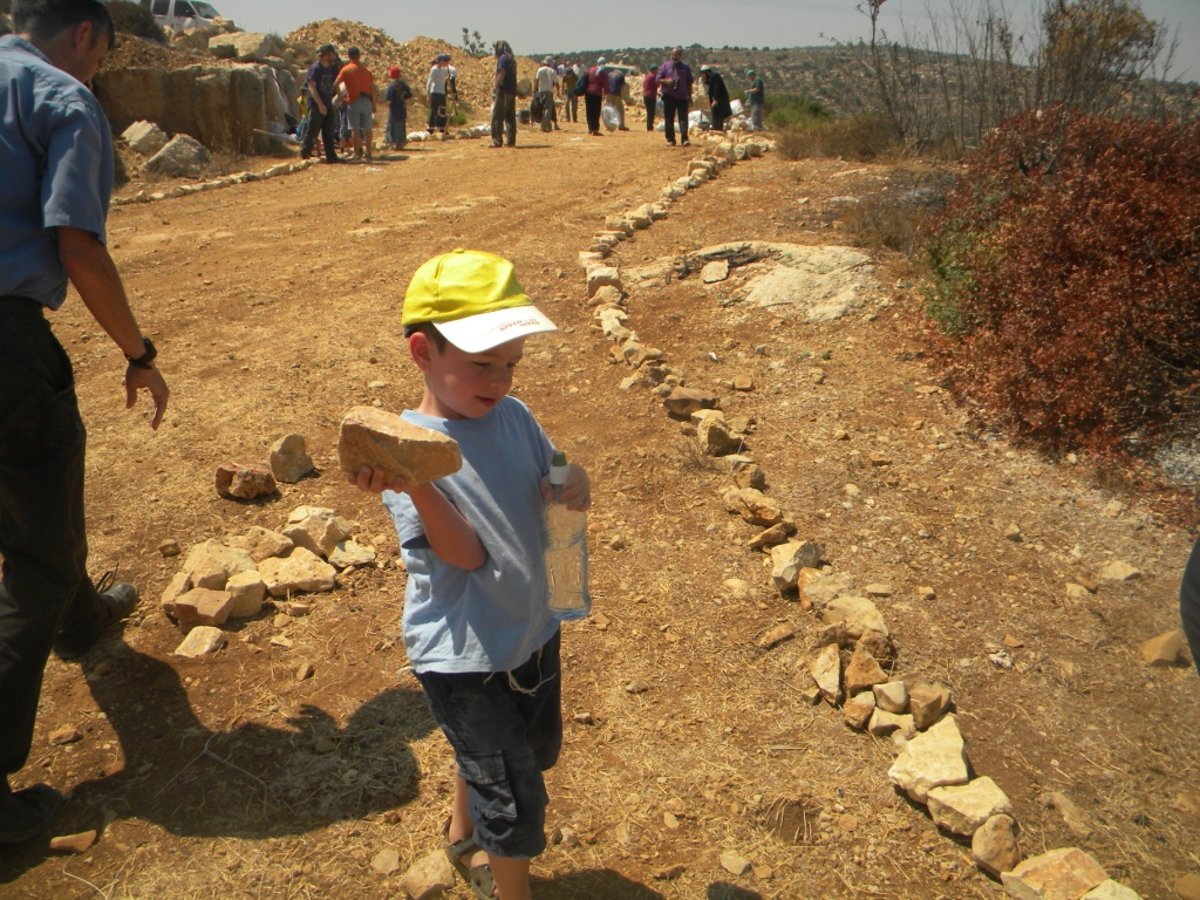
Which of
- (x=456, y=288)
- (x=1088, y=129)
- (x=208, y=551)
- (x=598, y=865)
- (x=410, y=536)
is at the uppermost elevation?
(x=1088, y=129)

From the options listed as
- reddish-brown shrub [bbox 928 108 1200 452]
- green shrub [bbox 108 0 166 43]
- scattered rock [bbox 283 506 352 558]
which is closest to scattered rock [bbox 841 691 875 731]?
scattered rock [bbox 283 506 352 558]

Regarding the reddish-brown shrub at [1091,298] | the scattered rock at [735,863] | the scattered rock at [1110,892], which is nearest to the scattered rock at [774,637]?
the scattered rock at [735,863]

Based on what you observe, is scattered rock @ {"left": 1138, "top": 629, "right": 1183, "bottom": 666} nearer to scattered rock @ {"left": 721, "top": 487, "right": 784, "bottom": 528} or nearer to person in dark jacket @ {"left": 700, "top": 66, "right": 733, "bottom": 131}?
scattered rock @ {"left": 721, "top": 487, "right": 784, "bottom": 528}

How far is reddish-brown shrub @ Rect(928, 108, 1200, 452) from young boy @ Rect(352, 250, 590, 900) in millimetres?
3609

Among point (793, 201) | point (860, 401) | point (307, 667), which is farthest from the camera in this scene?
point (793, 201)

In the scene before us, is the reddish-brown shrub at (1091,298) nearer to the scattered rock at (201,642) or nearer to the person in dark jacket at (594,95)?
the scattered rock at (201,642)

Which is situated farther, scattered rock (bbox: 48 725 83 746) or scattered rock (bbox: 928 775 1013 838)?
scattered rock (bbox: 48 725 83 746)

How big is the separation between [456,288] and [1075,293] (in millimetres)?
4291

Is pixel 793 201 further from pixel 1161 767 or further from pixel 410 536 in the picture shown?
pixel 410 536

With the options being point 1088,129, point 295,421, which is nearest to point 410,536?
point 295,421

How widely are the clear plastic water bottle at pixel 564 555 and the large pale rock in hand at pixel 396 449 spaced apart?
31 centimetres

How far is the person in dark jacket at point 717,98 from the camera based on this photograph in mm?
19078

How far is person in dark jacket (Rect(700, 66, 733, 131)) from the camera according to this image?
1908 centimetres

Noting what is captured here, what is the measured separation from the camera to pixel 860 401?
543 centimetres
